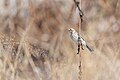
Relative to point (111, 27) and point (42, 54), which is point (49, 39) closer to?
point (111, 27)

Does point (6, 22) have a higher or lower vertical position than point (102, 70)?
higher

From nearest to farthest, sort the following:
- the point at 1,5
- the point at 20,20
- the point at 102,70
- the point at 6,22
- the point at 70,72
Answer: the point at 70,72
the point at 102,70
the point at 6,22
the point at 1,5
the point at 20,20

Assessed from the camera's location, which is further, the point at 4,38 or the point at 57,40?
the point at 57,40

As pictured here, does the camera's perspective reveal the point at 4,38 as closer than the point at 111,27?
Yes

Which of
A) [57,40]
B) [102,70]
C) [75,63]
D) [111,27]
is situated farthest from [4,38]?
[111,27]

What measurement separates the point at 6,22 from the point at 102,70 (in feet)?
1.62

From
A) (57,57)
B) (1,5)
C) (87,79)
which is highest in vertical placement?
(1,5)

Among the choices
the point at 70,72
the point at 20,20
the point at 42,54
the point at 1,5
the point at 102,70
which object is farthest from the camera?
the point at 20,20

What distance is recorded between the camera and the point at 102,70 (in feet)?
6.43

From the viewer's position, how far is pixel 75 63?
6.07ft

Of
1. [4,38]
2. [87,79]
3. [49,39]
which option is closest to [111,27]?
[49,39]

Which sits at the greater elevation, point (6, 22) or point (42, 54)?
point (6, 22)

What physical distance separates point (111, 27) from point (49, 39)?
0.44 meters

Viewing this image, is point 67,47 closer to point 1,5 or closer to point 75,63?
point 1,5
